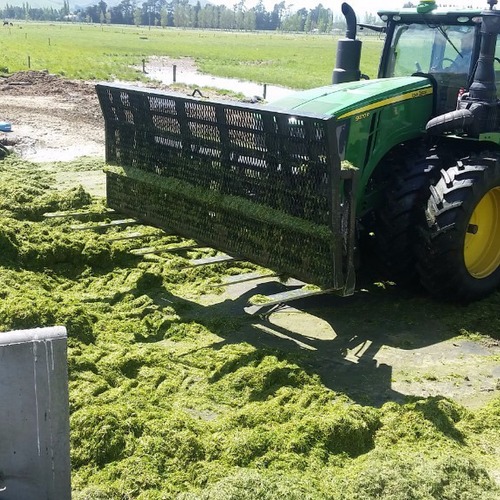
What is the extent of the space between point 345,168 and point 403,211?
2.96 feet

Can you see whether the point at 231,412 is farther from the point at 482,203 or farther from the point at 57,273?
the point at 482,203

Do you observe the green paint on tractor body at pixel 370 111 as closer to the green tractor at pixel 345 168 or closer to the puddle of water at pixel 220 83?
the green tractor at pixel 345 168

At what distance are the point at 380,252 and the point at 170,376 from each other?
2.34m

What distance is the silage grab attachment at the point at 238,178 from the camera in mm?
5543

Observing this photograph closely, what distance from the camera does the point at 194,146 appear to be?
21.3ft

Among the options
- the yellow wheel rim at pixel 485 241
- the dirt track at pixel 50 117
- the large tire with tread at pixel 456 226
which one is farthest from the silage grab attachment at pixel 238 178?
the dirt track at pixel 50 117

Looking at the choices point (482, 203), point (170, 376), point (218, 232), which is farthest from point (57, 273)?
point (482, 203)

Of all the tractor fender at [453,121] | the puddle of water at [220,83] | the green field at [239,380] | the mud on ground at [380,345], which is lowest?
the mud on ground at [380,345]

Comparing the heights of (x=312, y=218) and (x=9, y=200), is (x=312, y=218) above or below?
above

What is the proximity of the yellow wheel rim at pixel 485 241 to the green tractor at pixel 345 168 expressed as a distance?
0.04 feet

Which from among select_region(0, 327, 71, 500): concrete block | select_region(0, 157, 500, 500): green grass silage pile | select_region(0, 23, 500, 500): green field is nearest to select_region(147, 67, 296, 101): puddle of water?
select_region(0, 23, 500, 500): green field

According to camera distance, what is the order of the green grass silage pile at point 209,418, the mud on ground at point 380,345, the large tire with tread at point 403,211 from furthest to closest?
1. the large tire with tread at point 403,211
2. the mud on ground at point 380,345
3. the green grass silage pile at point 209,418

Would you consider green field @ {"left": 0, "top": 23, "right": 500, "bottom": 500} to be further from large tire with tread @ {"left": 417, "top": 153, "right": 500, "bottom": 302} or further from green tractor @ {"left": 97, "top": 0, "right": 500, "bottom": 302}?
green tractor @ {"left": 97, "top": 0, "right": 500, "bottom": 302}

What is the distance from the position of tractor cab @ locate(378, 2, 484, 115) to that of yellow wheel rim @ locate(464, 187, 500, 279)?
100 centimetres
